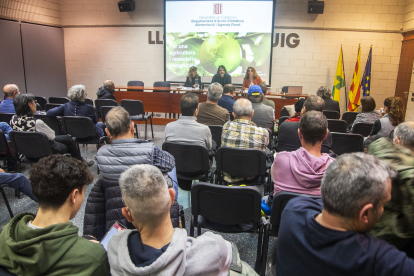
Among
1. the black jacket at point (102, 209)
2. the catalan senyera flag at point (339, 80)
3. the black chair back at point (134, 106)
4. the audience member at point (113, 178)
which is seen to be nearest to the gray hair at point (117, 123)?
the audience member at point (113, 178)

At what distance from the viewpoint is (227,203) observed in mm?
1840

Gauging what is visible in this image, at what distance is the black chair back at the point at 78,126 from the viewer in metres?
3.79

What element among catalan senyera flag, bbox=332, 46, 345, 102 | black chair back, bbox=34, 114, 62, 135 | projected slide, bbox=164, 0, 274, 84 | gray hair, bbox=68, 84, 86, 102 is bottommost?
black chair back, bbox=34, 114, 62, 135

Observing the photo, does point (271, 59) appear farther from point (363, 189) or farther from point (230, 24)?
point (363, 189)

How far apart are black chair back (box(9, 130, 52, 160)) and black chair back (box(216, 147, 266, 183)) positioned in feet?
6.57

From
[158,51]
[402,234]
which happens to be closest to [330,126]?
[402,234]

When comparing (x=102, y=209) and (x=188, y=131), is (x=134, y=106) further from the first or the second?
(x=102, y=209)

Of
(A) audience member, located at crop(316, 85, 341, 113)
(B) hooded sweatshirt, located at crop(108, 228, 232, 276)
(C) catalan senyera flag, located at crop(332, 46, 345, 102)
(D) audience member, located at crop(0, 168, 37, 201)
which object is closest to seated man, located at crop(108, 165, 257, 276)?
(B) hooded sweatshirt, located at crop(108, 228, 232, 276)

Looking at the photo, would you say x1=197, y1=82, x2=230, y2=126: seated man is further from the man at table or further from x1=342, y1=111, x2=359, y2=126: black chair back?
the man at table

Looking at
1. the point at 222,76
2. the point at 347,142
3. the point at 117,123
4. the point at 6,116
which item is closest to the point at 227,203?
the point at 117,123

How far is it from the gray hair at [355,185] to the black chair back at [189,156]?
69.9 inches

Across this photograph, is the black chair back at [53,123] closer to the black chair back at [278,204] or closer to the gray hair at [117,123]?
the gray hair at [117,123]

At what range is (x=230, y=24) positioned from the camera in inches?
295

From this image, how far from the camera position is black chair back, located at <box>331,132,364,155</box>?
121 inches
